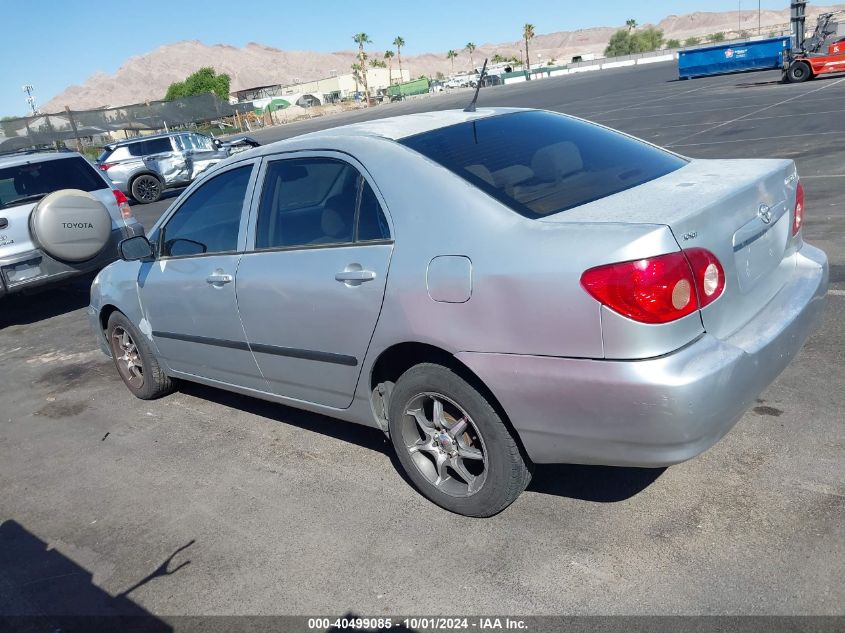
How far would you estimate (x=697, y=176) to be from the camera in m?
3.40

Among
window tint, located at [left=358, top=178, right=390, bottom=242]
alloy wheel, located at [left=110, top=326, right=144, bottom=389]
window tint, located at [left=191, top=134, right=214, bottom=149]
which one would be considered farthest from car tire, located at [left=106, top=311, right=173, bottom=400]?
window tint, located at [left=191, top=134, right=214, bottom=149]

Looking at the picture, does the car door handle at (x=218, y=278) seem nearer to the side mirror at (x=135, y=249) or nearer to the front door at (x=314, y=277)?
the front door at (x=314, y=277)

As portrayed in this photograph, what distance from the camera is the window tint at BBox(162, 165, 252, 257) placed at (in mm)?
4211

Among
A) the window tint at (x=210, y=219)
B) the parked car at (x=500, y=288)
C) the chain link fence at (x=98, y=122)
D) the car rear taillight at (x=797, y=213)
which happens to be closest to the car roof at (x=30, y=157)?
the window tint at (x=210, y=219)

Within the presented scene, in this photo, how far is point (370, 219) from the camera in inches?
136

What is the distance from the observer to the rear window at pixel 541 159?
3242 mm

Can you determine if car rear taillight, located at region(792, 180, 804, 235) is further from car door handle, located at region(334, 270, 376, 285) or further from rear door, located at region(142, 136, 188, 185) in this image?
rear door, located at region(142, 136, 188, 185)

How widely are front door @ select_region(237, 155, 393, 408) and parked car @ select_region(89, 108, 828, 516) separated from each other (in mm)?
10

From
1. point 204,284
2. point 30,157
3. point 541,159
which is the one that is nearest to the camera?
point 541,159

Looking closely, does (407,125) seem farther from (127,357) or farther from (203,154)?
(203,154)

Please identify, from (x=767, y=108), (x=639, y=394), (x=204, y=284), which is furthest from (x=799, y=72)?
(x=639, y=394)

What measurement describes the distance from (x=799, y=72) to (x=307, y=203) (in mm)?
28911

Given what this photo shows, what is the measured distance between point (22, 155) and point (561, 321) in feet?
26.1

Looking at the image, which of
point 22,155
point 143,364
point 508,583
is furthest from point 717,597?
point 22,155
